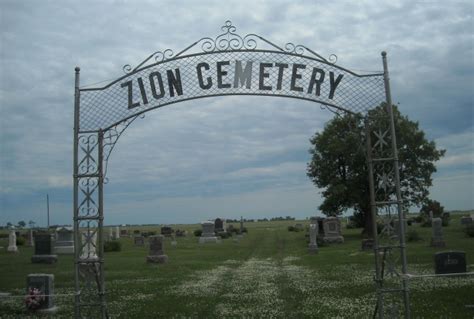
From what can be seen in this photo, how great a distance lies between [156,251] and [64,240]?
33.4ft

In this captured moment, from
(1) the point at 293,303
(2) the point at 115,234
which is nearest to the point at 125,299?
(1) the point at 293,303

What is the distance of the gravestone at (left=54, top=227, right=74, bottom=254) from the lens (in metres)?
33.0

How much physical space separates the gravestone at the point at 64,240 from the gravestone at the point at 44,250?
570cm

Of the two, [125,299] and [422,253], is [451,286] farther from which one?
[422,253]

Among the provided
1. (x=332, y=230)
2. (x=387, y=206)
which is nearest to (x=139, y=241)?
(x=332, y=230)

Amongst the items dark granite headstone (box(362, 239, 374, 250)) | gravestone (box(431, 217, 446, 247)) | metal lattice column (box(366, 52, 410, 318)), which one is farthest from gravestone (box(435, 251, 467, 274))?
gravestone (box(431, 217, 446, 247))

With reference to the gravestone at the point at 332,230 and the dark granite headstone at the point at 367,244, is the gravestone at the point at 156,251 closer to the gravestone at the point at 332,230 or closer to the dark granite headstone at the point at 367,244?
the dark granite headstone at the point at 367,244

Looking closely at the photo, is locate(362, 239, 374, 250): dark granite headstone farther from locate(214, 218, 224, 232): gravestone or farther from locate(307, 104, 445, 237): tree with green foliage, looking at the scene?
locate(214, 218, 224, 232): gravestone

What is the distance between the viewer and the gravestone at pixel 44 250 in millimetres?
26859

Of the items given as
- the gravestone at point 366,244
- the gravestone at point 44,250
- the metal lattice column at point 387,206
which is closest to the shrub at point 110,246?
the gravestone at point 44,250

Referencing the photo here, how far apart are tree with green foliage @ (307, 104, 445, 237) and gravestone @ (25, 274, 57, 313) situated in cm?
3201

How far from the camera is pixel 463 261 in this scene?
16.6 meters

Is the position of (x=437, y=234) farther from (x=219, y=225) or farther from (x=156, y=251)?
(x=219, y=225)

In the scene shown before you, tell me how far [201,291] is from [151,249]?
1032 cm
